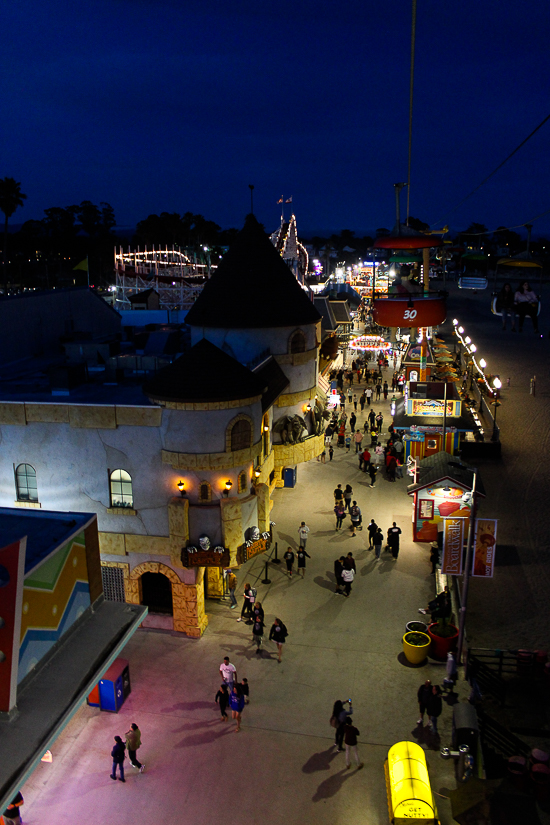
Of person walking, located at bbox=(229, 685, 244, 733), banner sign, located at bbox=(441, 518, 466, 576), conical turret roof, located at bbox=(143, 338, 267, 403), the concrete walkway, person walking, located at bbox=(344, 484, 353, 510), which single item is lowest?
the concrete walkway

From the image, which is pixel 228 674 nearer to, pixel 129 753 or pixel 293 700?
pixel 293 700

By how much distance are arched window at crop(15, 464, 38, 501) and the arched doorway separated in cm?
389

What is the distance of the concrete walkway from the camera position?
40.4 feet

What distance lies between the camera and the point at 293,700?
15.2 m

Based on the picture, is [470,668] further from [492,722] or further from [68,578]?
[68,578]

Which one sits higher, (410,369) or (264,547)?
(410,369)

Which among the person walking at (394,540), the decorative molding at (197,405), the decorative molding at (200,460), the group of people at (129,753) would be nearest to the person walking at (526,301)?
the decorative molding at (197,405)

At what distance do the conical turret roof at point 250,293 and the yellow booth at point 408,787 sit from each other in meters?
15.0

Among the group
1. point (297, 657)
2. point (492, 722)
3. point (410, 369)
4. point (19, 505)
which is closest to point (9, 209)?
point (410, 369)

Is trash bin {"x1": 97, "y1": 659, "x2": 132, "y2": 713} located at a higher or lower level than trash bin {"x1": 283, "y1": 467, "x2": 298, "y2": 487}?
lower

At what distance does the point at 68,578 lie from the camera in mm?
11430

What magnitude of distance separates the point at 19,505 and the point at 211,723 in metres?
8.06

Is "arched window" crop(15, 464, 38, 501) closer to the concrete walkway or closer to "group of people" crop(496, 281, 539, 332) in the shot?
the concrete walkway

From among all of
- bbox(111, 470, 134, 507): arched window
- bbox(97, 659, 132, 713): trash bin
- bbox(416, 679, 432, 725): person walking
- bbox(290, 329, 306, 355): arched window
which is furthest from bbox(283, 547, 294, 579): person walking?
bbox(290, 329, 306, 355): arched window
